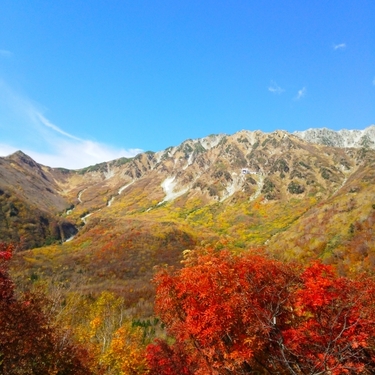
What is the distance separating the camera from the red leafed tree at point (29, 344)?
48.0 feet

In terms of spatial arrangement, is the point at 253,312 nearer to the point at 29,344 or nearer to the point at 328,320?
the point at 328,320

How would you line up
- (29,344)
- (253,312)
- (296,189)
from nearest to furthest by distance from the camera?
(29,344), (253,312), (296,189)

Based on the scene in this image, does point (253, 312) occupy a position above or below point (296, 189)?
below

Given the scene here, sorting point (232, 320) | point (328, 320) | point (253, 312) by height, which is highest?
point (328, 320)

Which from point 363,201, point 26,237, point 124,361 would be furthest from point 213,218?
point 124,361

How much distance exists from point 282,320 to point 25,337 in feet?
57.5

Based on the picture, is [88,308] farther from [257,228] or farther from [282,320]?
[257,228]

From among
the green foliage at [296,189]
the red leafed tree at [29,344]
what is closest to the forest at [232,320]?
the red leafed tree at [29,344]

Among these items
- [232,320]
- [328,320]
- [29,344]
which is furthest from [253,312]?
[29,344]

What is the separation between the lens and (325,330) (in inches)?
747

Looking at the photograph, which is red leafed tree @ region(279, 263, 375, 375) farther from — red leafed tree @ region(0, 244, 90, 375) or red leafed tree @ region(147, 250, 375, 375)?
red leafed tree @ region(0, 244, 90, 375)

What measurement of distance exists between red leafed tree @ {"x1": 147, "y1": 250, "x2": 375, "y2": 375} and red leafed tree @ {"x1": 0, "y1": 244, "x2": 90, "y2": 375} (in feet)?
25.0

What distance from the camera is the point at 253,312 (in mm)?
18734

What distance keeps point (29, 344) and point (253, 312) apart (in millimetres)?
13111
